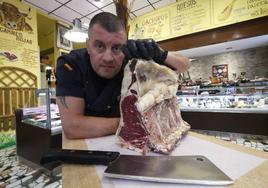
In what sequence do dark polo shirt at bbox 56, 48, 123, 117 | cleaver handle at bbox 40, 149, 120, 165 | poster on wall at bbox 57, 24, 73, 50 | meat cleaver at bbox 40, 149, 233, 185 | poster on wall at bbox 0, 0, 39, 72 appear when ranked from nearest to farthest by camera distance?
meat cleaver at bbox 40, 149, 233, 185
cleaver handle at bbox 40, 149, 120, 165
dark polo shirt at bbox 56, 48, 123, 117
poster on wall at bbox 0, 0, 39, 72
poster on wall at bbox 57, 24, 73, 50

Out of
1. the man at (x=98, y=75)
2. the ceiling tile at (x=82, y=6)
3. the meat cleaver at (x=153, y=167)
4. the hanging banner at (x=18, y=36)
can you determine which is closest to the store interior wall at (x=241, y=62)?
the ceiling tile at (x=82, y=6)

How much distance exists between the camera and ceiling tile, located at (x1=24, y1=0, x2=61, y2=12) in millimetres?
3582

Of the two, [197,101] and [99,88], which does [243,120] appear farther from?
[99,88]

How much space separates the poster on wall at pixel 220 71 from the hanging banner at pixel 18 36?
4.06 metres

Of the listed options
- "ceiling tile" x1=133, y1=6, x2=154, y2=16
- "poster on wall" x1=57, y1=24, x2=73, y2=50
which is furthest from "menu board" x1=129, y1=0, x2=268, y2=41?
"poster on wall" x1=57, y1=24, x2=73, y2=50

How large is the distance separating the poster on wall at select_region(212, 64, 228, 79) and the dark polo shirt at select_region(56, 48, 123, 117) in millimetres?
4059

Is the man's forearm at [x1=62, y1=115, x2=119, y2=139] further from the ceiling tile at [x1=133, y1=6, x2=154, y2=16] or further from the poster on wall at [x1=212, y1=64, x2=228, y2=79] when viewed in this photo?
the poster on wall at [x1=212, y1=64, x2=228, y2=79]

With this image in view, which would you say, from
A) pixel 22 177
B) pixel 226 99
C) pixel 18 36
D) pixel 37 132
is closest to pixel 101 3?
pixel 18 36

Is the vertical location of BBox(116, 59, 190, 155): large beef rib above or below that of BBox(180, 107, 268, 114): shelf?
above

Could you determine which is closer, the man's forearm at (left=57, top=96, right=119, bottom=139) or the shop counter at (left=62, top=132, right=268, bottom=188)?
the shop counter at (left=62, top=132, right=268, bottom=188)

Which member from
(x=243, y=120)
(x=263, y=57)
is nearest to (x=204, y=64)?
(x=263, y=57)

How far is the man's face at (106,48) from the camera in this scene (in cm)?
73

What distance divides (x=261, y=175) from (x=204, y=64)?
444 centimetres

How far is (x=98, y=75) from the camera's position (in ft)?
2.80
